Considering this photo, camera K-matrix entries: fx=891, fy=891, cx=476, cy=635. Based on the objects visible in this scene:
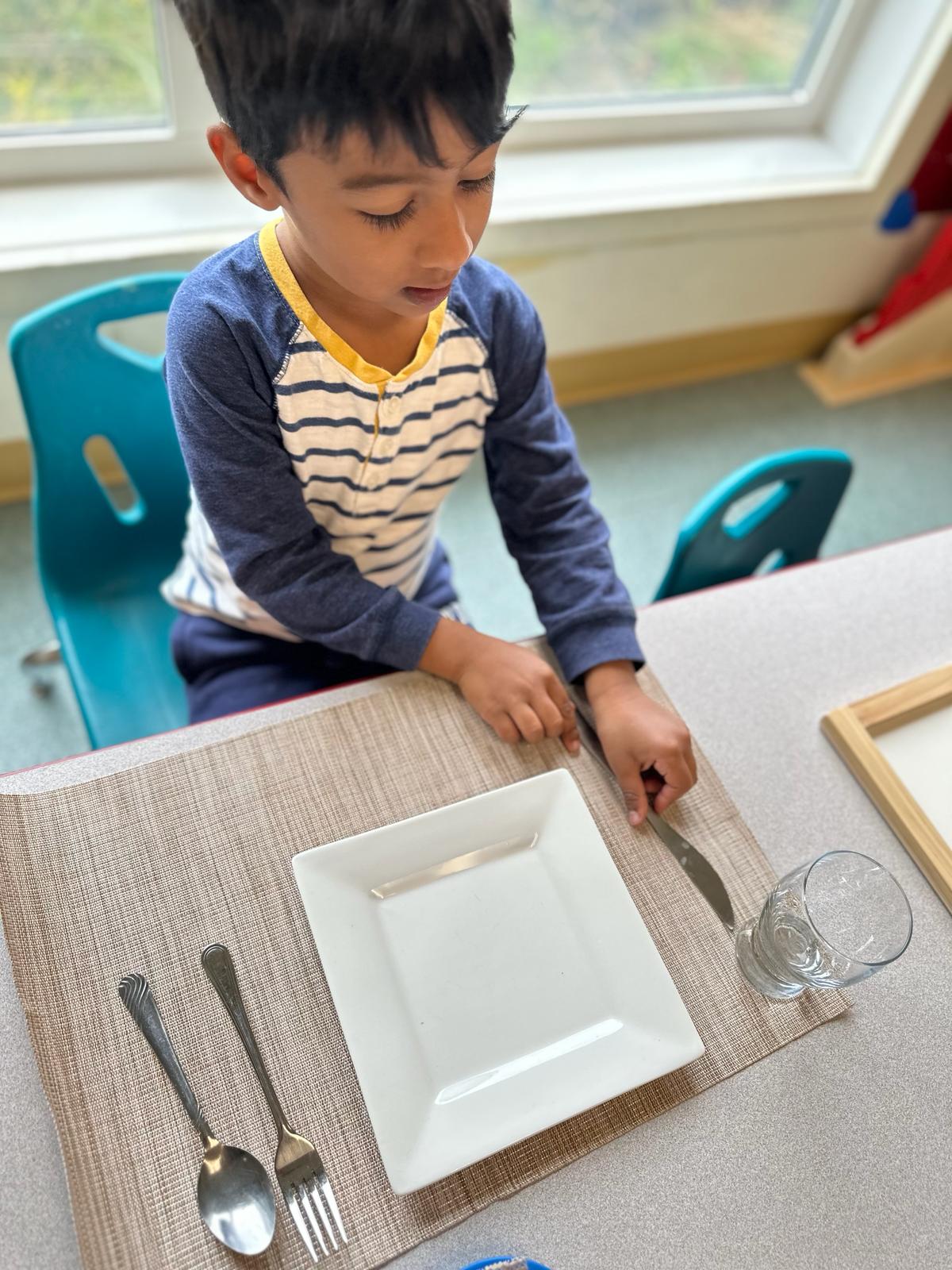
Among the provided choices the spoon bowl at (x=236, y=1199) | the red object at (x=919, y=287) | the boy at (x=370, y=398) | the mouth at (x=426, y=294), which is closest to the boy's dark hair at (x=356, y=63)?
the boy at (x=370, y=398)

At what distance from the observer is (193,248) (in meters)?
1.27

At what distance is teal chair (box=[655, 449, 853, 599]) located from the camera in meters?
0.97

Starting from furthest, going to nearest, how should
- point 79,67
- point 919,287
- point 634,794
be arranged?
point 919,287, point 79,67, point 634,794

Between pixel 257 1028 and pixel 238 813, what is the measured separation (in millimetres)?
149

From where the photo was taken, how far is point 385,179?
0.53m

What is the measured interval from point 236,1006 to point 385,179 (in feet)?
1.69

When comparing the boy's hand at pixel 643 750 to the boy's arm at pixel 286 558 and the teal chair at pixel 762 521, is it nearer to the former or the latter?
the boy's arm at pixel 286 558

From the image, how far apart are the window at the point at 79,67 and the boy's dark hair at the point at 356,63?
0.94 m


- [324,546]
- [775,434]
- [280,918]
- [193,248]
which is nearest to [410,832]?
[280,918]

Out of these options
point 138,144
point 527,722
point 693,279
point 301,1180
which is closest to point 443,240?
point 527,722

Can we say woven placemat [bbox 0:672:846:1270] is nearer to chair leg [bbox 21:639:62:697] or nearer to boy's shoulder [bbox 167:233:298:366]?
Result: boy's shoulder [bbox 167:233:298:366]

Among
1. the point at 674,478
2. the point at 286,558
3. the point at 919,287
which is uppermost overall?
the point at 919,287

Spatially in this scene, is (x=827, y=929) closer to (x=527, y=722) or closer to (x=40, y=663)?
(x=527, y=722)

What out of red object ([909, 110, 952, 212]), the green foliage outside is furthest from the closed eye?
red object ([909, 110, 952, 212])
